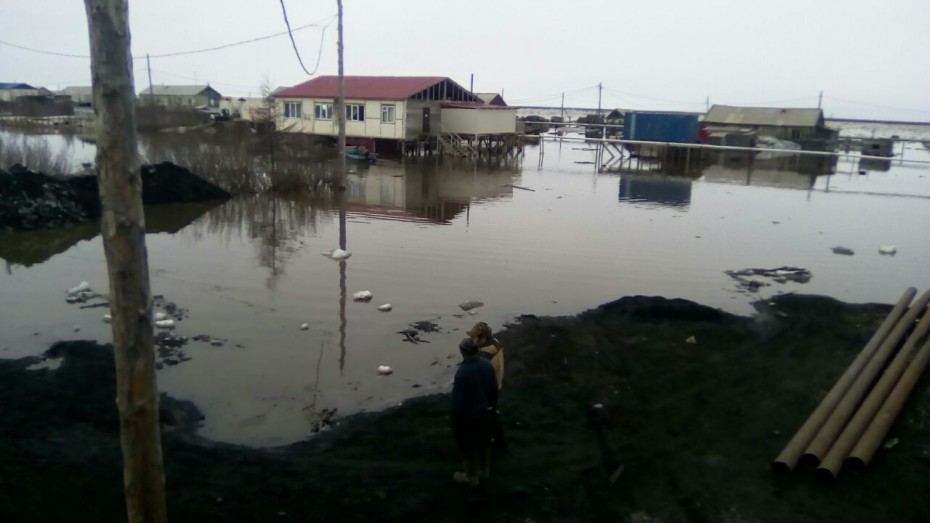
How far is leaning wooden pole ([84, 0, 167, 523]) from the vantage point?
2918mm

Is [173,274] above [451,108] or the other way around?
the other way around

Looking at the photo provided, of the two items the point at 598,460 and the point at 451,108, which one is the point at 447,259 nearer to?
the point at 598,460


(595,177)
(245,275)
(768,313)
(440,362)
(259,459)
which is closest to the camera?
(259,459)

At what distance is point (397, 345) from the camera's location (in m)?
9.59

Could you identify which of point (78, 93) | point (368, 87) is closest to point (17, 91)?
point (78, 93)

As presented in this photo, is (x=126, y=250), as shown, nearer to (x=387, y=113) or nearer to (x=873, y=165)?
(x=387, y=113)

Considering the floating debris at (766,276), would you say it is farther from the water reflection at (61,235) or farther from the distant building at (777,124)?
the distant building at (777,124)

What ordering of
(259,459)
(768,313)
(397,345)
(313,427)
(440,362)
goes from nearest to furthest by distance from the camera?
(259,459)
(313,427)
(440,362)
(397,345)
(768,313)

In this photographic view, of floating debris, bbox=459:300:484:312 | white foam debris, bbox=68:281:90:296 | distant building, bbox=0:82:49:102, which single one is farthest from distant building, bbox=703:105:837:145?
distant building, bbox=0:82:49:102

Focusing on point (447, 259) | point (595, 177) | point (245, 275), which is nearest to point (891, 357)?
point (447, 259)

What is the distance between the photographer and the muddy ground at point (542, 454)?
5371 mm

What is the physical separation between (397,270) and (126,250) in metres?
10.7

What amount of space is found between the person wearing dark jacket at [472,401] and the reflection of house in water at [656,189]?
2115 centimetres

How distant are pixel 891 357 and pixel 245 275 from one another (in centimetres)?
1084
